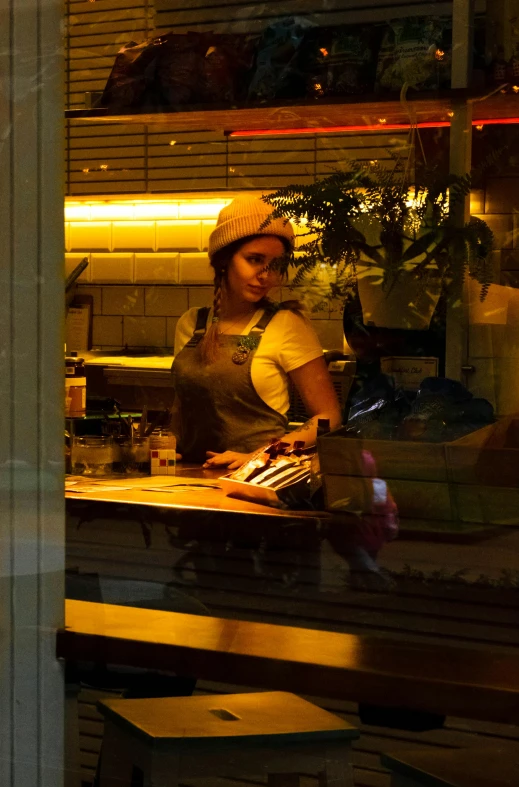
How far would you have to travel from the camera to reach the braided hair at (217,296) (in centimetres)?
271

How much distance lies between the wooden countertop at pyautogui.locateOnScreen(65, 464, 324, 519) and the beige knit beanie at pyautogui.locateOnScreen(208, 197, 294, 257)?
50 centimetres

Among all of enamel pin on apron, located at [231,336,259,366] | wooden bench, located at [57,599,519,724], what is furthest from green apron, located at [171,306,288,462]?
wooden bench, located at [57,599,519,724]

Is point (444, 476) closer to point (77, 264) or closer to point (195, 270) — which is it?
point (77, 264)

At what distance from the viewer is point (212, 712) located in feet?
5.11

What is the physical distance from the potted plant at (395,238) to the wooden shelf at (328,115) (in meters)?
0.13

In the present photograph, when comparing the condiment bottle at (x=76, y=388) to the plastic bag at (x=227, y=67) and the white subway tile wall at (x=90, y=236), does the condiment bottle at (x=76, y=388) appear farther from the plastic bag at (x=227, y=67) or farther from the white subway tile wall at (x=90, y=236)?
the plastic bag at (x=227, y=67)

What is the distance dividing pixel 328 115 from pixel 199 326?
584 mm

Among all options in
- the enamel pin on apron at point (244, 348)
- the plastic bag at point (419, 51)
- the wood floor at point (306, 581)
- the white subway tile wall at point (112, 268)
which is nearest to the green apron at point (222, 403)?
the enamel pin on apron at point (244, 348)

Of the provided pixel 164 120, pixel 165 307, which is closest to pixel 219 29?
pixel 164 120

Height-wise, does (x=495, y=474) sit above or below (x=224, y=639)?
above

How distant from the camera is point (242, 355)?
274 cm

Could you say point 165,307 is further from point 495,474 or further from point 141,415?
point 495,474

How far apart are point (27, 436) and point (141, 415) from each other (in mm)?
955

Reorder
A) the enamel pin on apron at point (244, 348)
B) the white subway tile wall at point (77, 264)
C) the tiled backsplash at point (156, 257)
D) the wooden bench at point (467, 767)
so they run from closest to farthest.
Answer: the wooden bench at point (467, 767) → the white subway tile wall at point (77, 264) → the tiled backsplash at point (156, 257) → the enamel pin on apron at point (244, 348)
